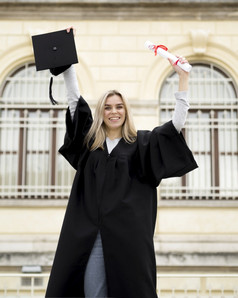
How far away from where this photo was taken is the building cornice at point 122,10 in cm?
869

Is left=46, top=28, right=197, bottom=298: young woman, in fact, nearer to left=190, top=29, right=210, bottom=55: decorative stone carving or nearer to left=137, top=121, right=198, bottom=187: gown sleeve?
left=137, top=121, right=198, bottom=187: gown sleeve

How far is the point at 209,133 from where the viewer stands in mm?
8680

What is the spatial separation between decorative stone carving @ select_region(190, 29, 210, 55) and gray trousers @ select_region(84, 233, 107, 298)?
20.0 ft

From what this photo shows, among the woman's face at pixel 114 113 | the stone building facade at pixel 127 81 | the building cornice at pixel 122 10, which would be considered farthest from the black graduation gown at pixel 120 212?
the building cornice at pixel 122 10

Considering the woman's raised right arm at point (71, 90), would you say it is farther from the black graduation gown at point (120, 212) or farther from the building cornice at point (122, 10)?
the building cornice at point (122, 10)

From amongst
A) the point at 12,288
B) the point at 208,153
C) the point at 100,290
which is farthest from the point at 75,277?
the point at 208,153

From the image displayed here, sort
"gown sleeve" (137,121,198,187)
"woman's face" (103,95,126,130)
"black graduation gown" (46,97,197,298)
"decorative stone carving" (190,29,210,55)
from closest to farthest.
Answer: "black graduation gown" (46,97,197,298), "gown sleeve" (137,121,198,187), "woman's face" (103,95,126,130), "decorative stone carving" (190,29,210,55)

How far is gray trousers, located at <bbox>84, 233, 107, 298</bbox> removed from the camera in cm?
297

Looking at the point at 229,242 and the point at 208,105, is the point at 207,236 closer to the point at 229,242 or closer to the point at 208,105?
the point at 229,242

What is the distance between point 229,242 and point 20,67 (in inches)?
163

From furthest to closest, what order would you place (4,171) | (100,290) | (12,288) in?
(4,171) < (12,288) < (100,290)

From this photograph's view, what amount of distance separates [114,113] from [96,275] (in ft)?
3.01

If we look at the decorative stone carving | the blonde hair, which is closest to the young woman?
the blonde hair

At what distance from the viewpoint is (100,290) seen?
2967mm
